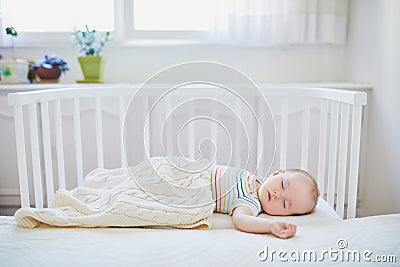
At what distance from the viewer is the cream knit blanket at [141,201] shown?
97 cm

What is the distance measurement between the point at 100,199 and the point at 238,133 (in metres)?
0.51

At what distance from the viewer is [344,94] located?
1.15 m

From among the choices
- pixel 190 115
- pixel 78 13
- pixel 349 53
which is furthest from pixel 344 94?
pixel 78 13

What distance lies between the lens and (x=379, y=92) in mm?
1744

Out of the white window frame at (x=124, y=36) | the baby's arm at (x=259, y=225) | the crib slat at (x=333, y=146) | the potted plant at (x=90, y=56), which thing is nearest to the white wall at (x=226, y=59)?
the white window frame at (x=124, y=36)

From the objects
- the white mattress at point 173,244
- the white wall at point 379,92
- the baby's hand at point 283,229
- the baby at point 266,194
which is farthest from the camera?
the white wall at point 379,92

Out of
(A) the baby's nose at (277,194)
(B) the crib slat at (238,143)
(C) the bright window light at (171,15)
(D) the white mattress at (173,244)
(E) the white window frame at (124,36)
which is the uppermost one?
(C) the bright window light at (171,15)

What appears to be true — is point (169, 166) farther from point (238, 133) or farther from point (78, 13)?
point (78, 13)

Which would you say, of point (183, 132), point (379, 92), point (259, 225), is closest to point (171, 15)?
point (183, 132)

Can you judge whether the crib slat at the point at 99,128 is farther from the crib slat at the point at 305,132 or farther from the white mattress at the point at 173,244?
the crib slat at the point at 305,132

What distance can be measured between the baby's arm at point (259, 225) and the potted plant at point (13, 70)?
1361mm

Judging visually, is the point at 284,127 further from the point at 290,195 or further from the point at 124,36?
the point at 124,36

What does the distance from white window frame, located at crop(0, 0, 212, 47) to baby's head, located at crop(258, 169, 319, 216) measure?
1.12m

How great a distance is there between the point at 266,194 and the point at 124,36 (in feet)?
4.27
